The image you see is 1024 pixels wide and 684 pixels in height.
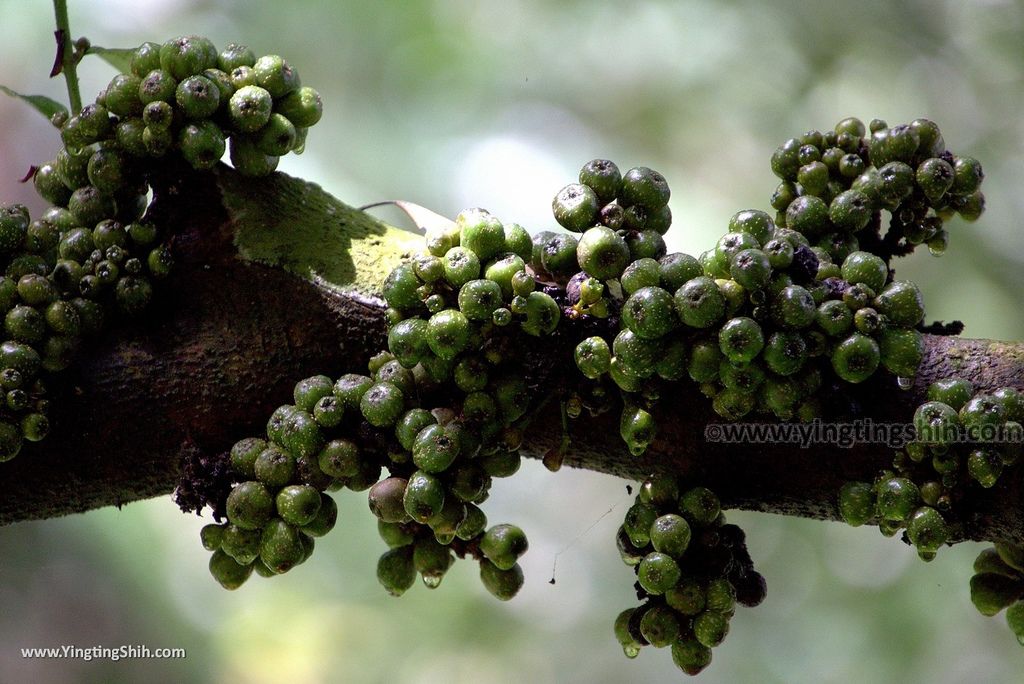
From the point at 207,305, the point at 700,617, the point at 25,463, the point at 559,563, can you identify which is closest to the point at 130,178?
the point at 207,305

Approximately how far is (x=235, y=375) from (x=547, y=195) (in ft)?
8.01

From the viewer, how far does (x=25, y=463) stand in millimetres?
1503

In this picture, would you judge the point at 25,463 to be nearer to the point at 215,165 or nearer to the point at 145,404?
the point at 145,404

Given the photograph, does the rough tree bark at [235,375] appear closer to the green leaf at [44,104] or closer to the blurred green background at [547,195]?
the green leaf at [44,104]

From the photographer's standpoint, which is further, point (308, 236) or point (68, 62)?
point (68, 62)

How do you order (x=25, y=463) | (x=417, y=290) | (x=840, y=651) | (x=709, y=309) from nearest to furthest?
1. (x=709, y=309)
2. (x=417, y=290)
3. (x=25, y=463)
4. (x=840, y=651)

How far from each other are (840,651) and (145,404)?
3185 mm

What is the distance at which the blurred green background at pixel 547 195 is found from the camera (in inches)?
147

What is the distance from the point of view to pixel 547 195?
3781mm

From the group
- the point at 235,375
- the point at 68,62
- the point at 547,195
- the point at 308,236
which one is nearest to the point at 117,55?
the point at 68,62

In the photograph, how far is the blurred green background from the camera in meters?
3.74

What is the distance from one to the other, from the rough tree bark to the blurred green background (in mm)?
2187

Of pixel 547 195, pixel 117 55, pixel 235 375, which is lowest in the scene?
pixel 235 375

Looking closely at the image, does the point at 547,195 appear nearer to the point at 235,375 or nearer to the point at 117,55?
the point at 117,55
